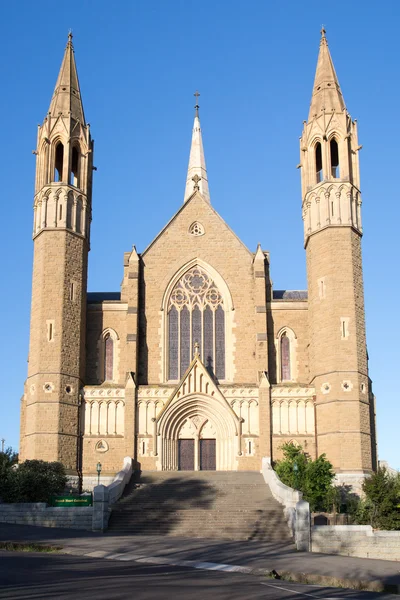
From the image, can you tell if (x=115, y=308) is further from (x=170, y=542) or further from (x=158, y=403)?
(x=170, y=542)

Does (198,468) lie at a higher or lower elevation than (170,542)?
higher

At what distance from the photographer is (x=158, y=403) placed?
1523 inches

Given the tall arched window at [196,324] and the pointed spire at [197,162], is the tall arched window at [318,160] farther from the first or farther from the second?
the pointed spire at [197,162]

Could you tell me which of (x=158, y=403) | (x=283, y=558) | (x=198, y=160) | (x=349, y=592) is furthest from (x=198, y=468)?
(x=198, y=160)

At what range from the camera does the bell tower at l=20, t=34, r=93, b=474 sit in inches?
1441

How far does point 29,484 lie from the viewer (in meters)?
31.7

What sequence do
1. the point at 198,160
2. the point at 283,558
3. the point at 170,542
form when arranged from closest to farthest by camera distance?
→ the point at 283,558, the point at 170,542, the point at 198,160

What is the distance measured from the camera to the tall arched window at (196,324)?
4041 cm

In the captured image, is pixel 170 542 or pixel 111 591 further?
pixel 170 542

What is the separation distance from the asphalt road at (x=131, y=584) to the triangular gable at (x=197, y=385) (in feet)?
65.0

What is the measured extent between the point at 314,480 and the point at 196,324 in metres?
11.5

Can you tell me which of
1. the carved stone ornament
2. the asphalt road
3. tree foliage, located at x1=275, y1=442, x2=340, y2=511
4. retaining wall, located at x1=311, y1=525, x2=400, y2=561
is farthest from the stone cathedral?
the asphalt road

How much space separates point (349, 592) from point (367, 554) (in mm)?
10714

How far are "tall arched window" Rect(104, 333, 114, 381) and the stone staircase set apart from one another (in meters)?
5.64
